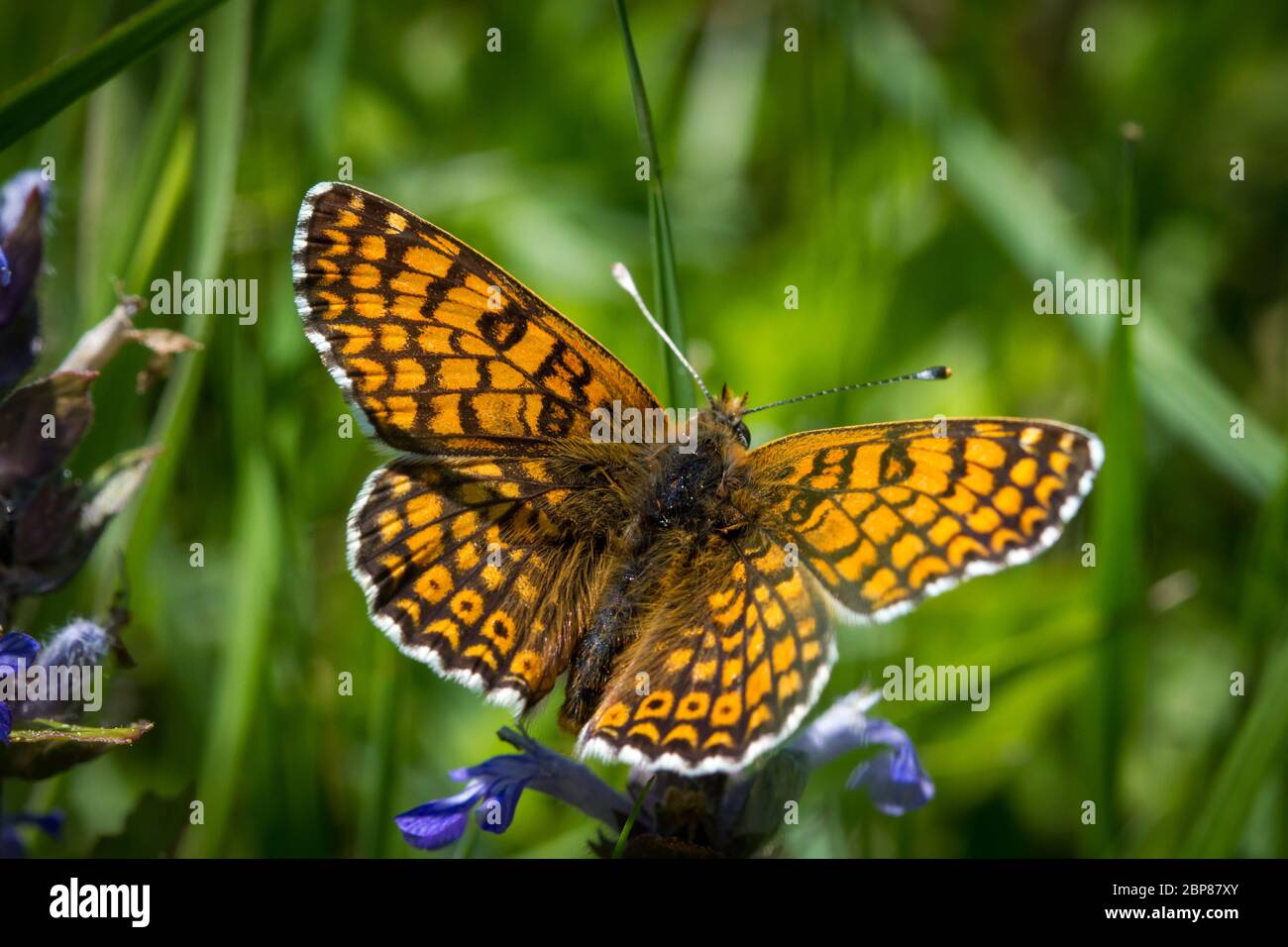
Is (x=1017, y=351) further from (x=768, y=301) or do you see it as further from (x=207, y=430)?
(x=207, y=430)

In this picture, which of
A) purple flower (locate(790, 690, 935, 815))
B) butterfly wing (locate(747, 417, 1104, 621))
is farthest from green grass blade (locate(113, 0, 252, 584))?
purple flower (locate(790, 690, 935, 815))

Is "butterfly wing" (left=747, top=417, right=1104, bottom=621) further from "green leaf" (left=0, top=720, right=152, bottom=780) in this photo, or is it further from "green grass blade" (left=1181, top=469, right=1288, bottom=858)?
"green leaf" (left=0, top=720, right=152, bottom=780)

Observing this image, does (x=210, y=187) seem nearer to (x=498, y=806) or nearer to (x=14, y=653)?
(x=14, y=653)

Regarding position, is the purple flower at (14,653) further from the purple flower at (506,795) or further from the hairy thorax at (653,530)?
the hairy thorax at (653,530)

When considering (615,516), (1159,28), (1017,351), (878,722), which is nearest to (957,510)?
(878,722)

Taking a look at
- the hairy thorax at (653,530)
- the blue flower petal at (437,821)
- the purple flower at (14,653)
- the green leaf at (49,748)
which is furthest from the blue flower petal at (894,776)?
the purple flower at (14,653)

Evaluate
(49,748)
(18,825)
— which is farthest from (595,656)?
(18,825)
